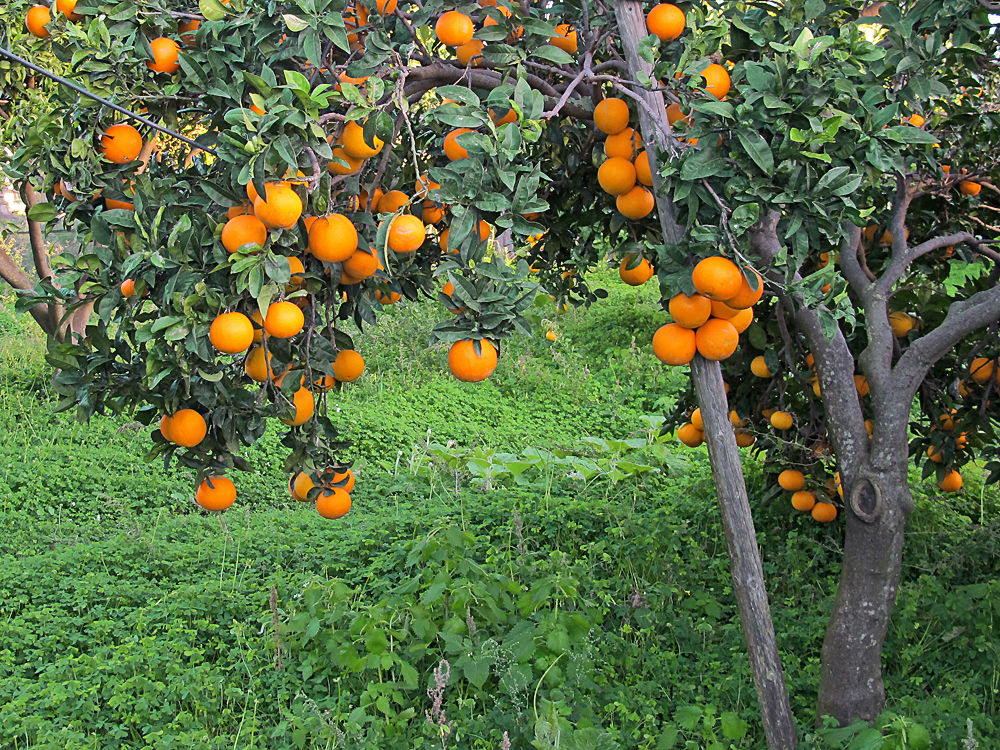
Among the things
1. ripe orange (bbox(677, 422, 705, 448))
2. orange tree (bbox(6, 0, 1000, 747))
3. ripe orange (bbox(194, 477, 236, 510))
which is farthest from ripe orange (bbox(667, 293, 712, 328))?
ripe orange (bbox(677, 422, 705, 448))

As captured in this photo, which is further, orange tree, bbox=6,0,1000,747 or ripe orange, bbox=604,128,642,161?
ripe orange, bbox=604,128,642,161

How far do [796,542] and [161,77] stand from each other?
3.11 metres

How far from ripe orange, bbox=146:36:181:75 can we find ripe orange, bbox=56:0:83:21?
24 cm

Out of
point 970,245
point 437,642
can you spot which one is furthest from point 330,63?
point 970,245

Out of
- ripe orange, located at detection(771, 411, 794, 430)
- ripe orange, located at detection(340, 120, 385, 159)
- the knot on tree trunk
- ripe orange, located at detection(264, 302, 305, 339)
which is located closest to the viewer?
ripe orange, located at detection(264, 302, 305, 339)

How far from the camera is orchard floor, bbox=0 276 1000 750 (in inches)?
110

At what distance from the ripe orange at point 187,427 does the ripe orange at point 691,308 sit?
3.63 feet

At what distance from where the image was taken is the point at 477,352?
6.10 feet

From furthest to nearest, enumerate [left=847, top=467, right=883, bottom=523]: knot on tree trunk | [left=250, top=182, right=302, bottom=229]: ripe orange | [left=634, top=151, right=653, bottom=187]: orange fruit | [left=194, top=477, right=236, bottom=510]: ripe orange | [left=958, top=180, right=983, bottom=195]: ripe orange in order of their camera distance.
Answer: [left=958, top=180, right=983, bottom=195]: ripe orange < [left=847, top=467, right=883, bottom=523]: knot on tree trunk < [left=194, top=477, right=236, bottom=510]: ripe orange < [left=634, top=151, right=653, bottom=187]: orange fruit < [left=250, top=182, right=302, bottom=229]: ripe orange

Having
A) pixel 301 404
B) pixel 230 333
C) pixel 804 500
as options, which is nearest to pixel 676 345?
pixel 301 404

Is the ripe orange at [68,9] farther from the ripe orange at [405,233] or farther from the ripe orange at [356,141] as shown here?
the ripe orange at [405,233]

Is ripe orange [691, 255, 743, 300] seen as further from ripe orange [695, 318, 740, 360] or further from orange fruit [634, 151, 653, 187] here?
orange fruit [634, 151, 653, 187]

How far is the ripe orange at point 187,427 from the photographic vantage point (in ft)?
6.71

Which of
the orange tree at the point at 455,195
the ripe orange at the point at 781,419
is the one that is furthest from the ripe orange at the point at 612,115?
the ripe orange at the point at 781,419
